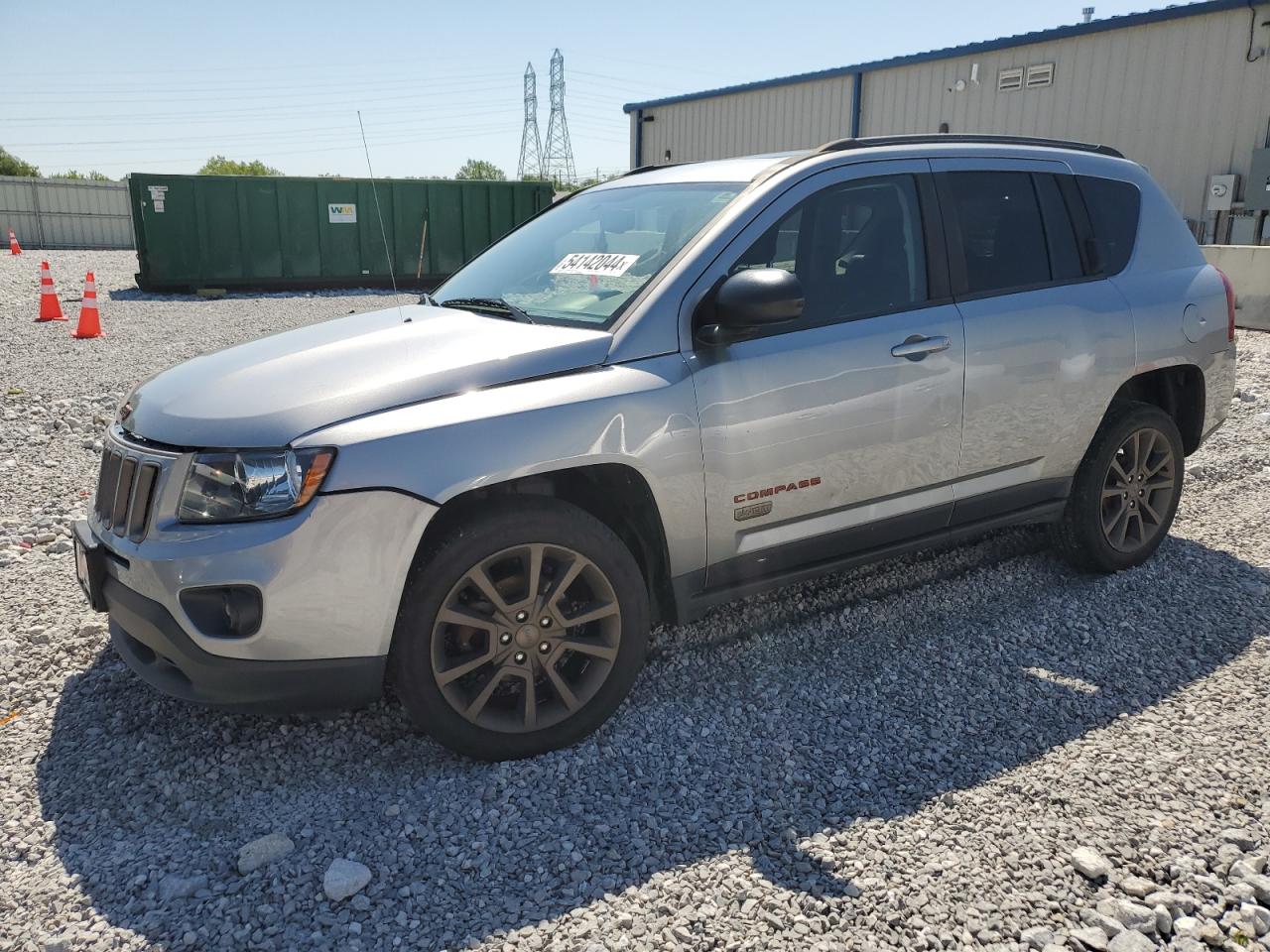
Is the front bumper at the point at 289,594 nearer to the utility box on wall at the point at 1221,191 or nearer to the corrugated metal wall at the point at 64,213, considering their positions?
the utility box on wall at the point at 1221,191

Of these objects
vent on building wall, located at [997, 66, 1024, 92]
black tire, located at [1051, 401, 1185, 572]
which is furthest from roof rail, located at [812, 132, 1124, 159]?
vent on building wall, located at [997, 66, 1024, 92]

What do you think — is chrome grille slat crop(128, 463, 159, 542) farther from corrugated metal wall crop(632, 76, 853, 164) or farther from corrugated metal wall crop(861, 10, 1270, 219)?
corrugated metal wall crop(632, 76, 853, 164)

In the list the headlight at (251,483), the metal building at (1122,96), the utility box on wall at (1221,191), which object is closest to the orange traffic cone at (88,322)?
the headlight at (251,483)

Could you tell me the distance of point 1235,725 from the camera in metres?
3.30

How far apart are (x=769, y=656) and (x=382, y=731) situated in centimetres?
145

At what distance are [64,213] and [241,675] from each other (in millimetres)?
42201

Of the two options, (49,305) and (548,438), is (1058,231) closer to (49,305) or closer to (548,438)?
(548,438)

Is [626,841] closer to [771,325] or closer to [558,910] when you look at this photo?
[558,910]

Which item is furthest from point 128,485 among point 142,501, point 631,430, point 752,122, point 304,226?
point 752,122

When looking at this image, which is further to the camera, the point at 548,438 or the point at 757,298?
the point at 757,298

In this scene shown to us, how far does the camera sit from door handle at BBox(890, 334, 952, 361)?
3.59 m

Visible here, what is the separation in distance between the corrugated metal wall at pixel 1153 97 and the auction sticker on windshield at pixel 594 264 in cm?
1492

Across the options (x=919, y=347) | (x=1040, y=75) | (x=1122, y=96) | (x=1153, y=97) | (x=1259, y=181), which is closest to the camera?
(x=919, y=347)

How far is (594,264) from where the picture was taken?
11.9 ft
